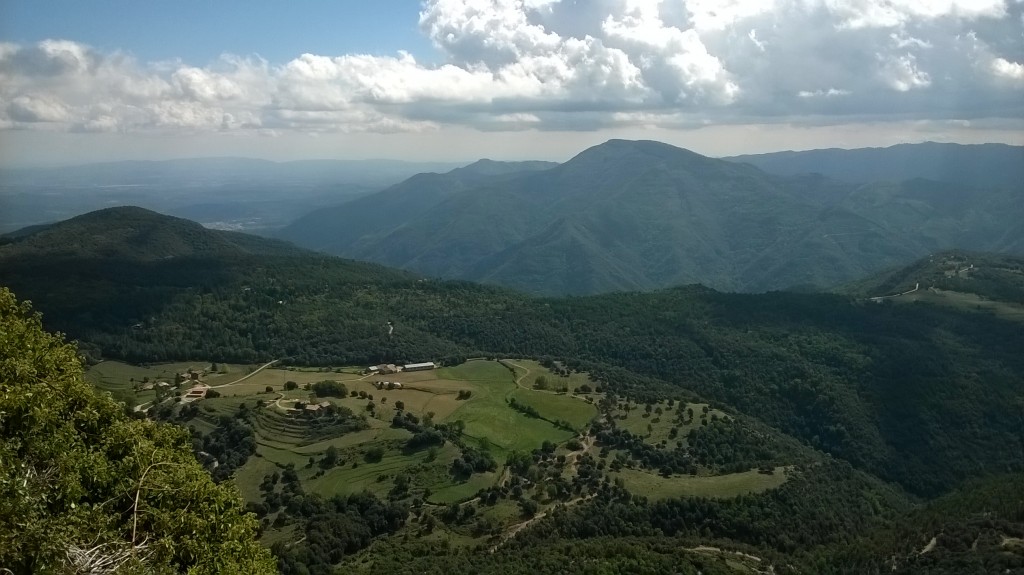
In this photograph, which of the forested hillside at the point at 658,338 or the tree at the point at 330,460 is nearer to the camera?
the tree at the point at 330,460

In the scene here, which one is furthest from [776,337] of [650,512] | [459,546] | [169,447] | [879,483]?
[169,447]

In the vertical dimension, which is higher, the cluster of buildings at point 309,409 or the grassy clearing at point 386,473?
the cluster of buildings at point 309,409

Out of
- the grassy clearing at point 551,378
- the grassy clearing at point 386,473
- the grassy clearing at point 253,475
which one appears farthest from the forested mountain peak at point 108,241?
the grassy clearing at point 386,473

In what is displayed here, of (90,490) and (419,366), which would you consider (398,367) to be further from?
(90,490)

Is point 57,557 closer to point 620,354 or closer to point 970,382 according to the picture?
point 620,354

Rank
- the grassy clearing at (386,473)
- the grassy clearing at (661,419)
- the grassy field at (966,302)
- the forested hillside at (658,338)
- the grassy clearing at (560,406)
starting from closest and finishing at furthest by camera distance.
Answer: the grassy clearing at (386,473) → the grassy clearing at (661,419) → the grassy clearing at (560,406) → the forested hillside at (658,338) → the grassy field at (966,302)

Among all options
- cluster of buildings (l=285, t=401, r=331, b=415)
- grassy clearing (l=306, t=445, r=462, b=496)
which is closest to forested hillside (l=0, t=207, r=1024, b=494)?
cluster of buildings (l=285, t=401, r=331, b=415)

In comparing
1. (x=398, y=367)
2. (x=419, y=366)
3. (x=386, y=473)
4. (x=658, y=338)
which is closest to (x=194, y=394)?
(x=386, y=473)

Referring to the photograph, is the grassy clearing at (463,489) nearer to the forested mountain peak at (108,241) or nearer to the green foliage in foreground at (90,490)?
the green foliage in foreground at (90,490)
